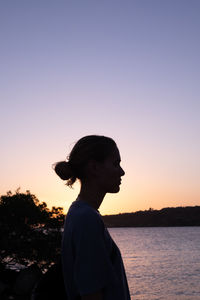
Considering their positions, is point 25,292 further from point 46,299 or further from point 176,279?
point 176,279

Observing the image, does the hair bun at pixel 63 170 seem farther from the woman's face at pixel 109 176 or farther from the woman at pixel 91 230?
the woman's face at pixel 109 176

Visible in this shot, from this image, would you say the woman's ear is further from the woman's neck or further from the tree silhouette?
the tree silhouette

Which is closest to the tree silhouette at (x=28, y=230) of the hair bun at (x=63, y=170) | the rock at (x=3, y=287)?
the rock at (x=3, y=287)

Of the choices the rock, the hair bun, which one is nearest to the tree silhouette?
the rock

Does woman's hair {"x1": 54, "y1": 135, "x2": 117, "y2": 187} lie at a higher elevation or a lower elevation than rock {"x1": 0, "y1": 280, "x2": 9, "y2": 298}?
higher

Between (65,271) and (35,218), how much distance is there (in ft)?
51.1

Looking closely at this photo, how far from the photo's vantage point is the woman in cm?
158

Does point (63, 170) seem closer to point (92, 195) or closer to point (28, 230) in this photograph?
point (92, 195)

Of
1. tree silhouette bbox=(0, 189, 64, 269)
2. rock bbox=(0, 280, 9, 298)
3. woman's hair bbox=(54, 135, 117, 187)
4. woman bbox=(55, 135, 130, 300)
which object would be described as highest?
woman's hair bbox=(54, 135, 117, 187)

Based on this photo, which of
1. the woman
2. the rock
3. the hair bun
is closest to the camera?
the woman

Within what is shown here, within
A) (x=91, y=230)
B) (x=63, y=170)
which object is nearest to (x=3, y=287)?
(x=63, y=170)

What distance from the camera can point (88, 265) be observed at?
1576 millimetres

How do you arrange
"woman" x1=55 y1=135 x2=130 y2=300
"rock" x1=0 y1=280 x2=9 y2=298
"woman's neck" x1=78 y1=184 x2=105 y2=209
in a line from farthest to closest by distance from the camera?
"rock" x1=0 y1=280 x2=9 y2=298 → "woman's neck" x1=78 y1=184 x2=105 y2=209 → "woman" x1=55 y1=135 x2=130 y2=300

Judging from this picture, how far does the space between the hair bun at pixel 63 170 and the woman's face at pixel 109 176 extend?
0.69 ft
